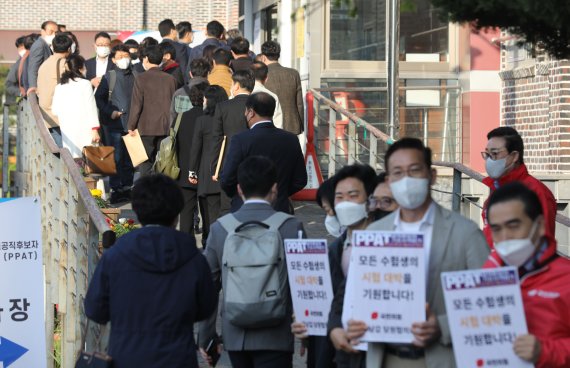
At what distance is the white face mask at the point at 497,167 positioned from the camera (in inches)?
305

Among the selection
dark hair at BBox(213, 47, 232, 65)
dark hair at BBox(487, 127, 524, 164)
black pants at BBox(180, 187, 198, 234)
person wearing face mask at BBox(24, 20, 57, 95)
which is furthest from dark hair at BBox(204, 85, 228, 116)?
person wearing face mask at BBox(24, 20, 57, 95)

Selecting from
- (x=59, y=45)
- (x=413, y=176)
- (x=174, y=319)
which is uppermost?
(x=59, y=45)

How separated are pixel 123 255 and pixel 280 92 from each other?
28.5ft

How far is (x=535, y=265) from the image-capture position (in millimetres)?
4688

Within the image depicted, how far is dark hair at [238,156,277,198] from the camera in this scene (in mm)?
6492

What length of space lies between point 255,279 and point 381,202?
79 cm

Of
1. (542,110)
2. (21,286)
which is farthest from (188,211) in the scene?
(542,110)

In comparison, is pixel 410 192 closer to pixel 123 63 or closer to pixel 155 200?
pixel 155 200

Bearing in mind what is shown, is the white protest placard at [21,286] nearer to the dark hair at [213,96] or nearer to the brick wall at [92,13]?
the dark hair at [213,96]

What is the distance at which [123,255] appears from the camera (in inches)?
225

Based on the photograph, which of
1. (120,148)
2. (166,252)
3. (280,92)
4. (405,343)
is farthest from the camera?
(120,148)

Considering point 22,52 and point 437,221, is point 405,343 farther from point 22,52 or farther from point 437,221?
point 22,52

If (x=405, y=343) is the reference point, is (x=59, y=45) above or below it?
above

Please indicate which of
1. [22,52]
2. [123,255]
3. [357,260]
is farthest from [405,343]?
[22,52]
